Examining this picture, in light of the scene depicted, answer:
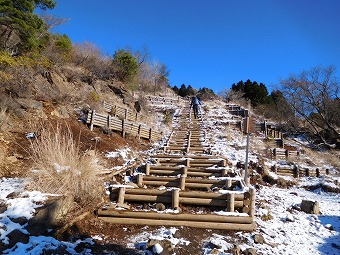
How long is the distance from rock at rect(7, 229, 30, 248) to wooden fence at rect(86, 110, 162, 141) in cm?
909

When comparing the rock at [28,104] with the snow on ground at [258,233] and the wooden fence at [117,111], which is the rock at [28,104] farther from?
the wooden fence at [117,111]

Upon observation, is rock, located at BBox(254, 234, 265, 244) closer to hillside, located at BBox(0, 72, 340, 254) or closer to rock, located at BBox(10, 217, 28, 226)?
hillside, located at BBox(0, 72, 340, 254)

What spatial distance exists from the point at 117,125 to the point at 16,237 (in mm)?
10141

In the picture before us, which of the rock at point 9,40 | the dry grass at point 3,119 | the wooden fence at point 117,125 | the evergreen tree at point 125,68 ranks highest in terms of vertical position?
the evergreen tree at point 125,68

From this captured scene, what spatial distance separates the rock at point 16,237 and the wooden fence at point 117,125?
909 cm

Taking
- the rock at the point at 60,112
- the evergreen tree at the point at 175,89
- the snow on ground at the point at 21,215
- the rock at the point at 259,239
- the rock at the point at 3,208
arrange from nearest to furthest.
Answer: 1. the snow on ground at the point at 21,215
2. the rock at the point at 3,208
3. the rock at the point at 259,239
4. the rock at the point at 60,112
5. the evergreen tree at the point at 175,89

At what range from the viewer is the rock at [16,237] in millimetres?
3541

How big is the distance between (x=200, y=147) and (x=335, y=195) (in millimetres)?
5970

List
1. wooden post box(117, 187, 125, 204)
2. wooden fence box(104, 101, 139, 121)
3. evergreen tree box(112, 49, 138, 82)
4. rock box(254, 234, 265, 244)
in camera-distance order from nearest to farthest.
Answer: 1. rock box(254, 234, 265, 244)
2. wooden post box(117, 187, 125, 204)
3. wooden fence box(104, 101, 139, 121)
4. evergreen tree box(112, 49, 138, 82)

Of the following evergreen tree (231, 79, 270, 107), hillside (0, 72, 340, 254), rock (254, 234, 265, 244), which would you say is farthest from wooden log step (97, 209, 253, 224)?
evergreen tree (231, 79, 270, 107)

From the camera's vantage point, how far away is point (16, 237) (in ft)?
11.8

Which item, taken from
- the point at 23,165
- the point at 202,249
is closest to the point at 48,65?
the point at 23,165

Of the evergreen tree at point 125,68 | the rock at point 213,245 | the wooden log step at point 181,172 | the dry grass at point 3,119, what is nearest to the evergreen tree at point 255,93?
the evergreen tree at point 125,68

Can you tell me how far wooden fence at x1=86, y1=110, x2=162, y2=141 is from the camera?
12.8 m
